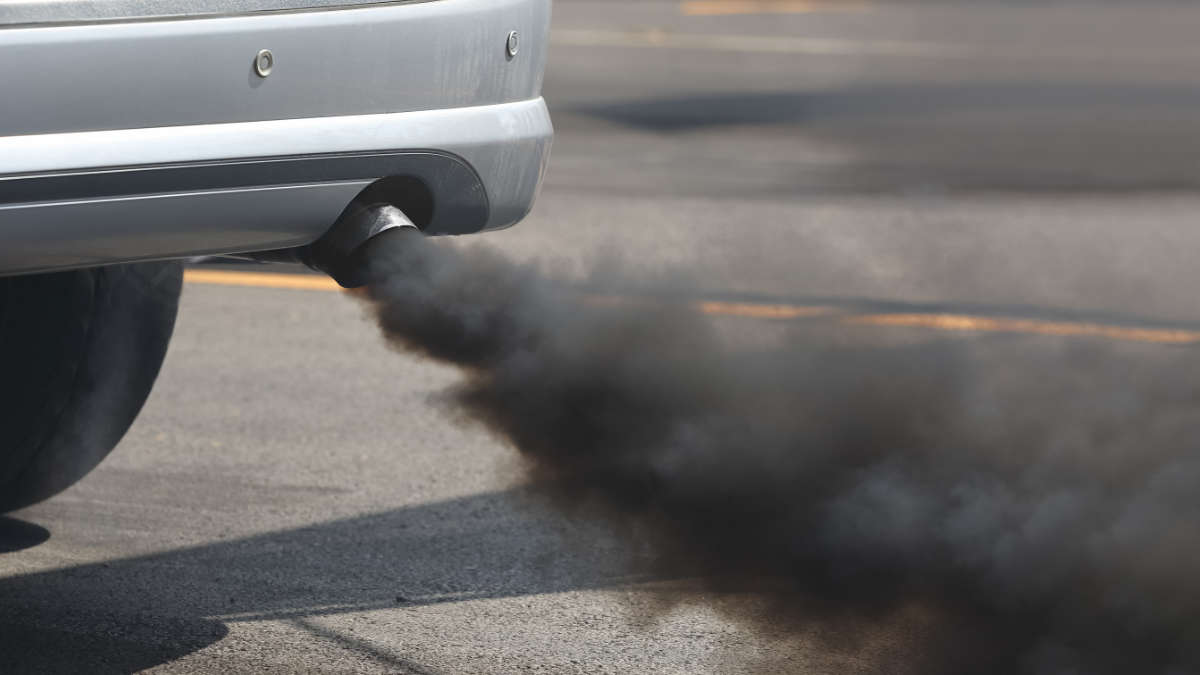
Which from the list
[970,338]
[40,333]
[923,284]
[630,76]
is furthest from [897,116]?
[40,333]

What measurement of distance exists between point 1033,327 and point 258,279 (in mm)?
3363

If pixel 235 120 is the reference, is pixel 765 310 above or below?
Result: below

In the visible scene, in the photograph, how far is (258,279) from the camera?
7.87m

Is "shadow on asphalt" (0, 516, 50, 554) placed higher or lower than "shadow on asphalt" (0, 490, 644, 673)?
lower

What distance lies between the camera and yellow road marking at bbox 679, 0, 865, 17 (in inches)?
851

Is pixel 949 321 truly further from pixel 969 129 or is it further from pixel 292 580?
pixel 969 129

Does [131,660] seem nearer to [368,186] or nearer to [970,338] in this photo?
[368,186]

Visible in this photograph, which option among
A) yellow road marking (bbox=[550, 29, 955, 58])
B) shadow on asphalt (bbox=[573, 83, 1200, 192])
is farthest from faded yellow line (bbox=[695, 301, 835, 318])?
yellow road marking (bbox=[550, 29, 955, 58])

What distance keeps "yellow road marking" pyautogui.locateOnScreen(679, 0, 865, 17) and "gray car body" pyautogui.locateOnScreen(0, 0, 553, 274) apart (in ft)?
58.1

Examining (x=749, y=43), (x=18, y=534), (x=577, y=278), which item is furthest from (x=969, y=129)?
(x=18, y=534)

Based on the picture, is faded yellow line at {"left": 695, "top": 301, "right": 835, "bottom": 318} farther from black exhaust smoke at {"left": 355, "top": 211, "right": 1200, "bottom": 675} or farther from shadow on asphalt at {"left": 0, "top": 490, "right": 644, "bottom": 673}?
black exhaust smoke at {"left": 355, "top": 211, "right": 1200, "bottom": 675}

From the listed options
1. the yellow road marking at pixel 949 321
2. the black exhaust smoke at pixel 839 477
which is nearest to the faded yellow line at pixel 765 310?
the yellow road marking at pixel 949 321

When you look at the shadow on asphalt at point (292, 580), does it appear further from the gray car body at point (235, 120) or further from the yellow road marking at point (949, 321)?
the yellow road marking at point (949, 321)

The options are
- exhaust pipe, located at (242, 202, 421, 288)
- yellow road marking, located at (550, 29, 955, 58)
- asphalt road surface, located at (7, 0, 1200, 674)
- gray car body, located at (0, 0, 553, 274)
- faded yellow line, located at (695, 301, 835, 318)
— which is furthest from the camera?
yellow road marking, located at (550, 29, 955, 58)
